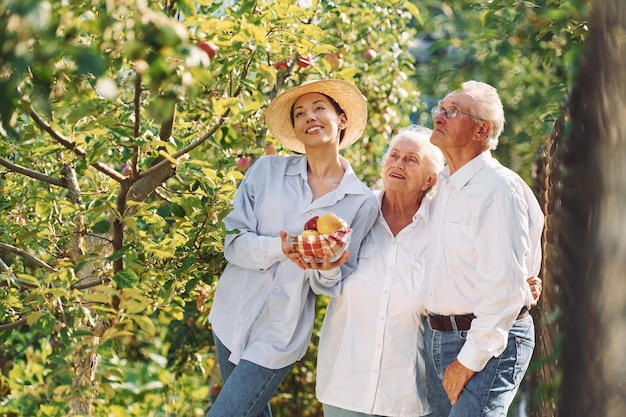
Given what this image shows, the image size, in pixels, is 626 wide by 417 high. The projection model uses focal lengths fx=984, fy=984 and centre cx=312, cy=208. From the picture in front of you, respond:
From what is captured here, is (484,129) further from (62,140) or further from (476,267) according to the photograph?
(62,140)

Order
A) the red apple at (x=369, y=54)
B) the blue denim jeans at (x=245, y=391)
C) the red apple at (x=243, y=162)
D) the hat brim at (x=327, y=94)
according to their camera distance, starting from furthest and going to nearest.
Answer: the red apple at (x=369, y=54) → the red apple at (x=243, y=162) → the hat brim at (x=327, y=94) → the blue denim jeans at (x=245, y=391)

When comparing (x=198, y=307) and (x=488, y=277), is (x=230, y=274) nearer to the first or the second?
(x=198, y=307)

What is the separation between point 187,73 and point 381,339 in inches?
55.5

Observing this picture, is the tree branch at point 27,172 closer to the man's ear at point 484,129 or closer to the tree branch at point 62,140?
the tree branch at point 62,140

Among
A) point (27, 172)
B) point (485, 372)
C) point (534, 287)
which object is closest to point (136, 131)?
point (27, 172)

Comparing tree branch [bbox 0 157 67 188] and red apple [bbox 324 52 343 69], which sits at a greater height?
red apple [bbox 324 52 343 69]

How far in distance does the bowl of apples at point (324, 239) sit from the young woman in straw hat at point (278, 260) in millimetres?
35

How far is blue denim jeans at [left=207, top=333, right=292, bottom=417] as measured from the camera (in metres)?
3.04

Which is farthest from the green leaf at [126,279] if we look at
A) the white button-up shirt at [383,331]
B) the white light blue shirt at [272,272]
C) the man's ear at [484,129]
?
the man's ear at [484,129]

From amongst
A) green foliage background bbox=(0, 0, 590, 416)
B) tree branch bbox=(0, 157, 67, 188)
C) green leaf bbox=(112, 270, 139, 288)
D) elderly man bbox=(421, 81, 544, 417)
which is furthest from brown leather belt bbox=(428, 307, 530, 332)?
tree branch bbox=(0, 157, 67, 188)

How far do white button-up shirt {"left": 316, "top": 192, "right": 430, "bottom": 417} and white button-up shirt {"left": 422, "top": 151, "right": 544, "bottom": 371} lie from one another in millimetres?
144

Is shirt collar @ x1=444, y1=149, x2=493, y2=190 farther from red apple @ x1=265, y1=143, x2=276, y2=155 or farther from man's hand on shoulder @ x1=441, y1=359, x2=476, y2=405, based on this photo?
red apple @ x1=265, y1=143, x2=276, y2=155

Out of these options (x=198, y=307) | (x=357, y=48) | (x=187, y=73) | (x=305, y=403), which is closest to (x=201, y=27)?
(x=187, y=73)

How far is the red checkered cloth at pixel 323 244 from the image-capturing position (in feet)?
9.37
